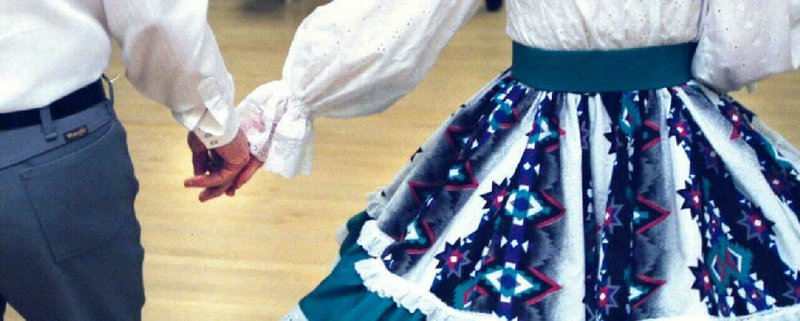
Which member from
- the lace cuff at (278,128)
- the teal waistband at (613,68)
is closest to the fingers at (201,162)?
the lace cuff at (278,128)

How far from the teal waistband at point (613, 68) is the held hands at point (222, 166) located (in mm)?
417

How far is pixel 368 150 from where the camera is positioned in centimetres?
372

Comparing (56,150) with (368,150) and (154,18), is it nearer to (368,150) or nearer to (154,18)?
(154,18)

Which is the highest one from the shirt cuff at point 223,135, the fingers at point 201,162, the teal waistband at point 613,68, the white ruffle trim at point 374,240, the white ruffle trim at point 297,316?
the teal waistband at point 613,68

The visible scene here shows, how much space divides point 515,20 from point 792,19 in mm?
352

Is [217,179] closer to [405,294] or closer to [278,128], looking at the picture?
[278,128]

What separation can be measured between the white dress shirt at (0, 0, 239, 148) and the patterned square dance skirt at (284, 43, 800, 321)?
11.5 inches

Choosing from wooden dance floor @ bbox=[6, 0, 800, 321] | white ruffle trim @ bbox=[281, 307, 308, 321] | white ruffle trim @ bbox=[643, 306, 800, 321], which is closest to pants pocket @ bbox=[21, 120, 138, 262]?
white ruffle trim @ bbox=[281, 307, 308, 321]

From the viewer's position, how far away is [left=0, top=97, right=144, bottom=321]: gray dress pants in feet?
4.60

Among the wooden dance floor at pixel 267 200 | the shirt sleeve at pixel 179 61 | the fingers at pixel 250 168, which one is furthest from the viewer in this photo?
the wooden dance floor at pixel 267 200

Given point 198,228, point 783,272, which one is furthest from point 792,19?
point 198,228

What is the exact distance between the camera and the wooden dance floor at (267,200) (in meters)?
2.78

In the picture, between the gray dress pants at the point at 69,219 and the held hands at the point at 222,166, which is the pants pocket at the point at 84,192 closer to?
the gray dress pants at the point at 69,219

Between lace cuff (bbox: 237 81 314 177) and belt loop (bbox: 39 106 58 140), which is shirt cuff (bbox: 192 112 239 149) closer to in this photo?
lace cuff (bbox: 237 81 314 177)
